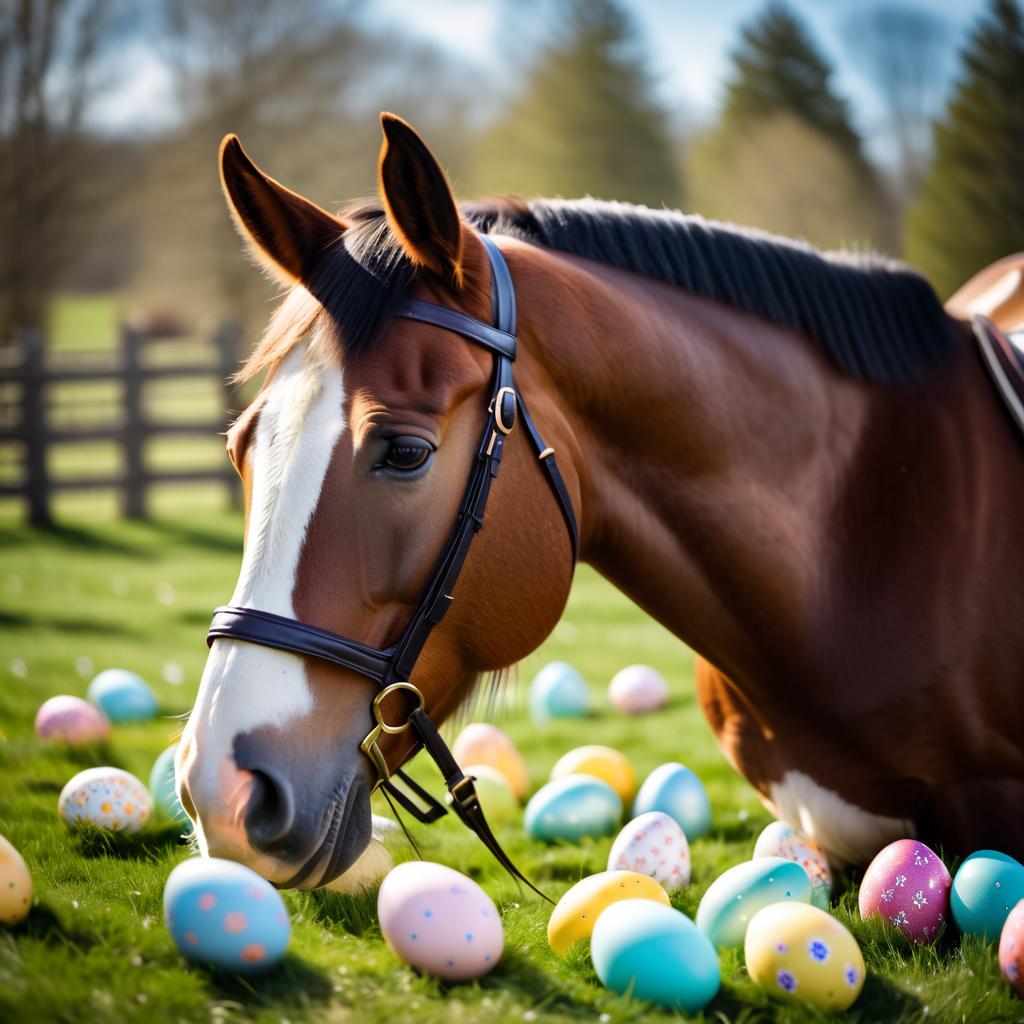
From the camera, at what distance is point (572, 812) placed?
3949 mm

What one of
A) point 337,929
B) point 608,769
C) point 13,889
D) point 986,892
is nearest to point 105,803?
point 13,889

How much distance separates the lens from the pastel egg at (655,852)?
327 centimetres

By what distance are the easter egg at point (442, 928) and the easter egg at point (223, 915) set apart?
296 mm

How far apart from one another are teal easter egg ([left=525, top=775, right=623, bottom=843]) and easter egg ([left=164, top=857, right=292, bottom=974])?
1839 millimetres

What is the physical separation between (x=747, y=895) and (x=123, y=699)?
13.0 feet

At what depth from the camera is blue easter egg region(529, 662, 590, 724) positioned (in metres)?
6.14

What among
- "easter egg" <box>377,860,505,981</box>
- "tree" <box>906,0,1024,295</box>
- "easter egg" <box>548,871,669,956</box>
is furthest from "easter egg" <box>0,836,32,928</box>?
"tree" <box>906,0,1024,295</box>

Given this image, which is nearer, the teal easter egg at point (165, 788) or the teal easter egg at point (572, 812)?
the teal easter egg at point (165, 788)

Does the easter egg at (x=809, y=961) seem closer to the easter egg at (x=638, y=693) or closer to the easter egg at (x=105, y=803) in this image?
the easter egg at (x=105, y=803)

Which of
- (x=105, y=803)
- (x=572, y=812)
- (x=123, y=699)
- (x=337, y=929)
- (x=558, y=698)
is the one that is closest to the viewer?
(x=337, y=929)

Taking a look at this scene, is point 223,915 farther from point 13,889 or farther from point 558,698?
point 558,698

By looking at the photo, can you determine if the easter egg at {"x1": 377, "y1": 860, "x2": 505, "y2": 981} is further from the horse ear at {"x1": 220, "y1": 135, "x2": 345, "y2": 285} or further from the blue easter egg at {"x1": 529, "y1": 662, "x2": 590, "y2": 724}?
the blue easter egg at {"x1": 529, "y1": 662, "x2": 590, "y2": 724}

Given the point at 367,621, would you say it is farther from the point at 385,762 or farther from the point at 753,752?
the point at 753,752

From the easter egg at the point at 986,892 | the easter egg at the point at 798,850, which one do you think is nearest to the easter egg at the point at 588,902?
the easter egg at the point at 798,850
